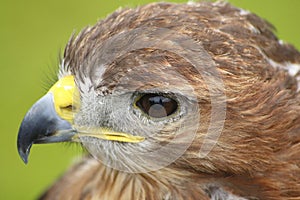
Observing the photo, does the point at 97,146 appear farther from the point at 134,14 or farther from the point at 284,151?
the point at 284,151

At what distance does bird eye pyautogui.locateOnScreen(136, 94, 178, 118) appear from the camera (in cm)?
316

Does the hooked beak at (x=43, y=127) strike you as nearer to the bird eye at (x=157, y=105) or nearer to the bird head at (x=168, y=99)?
the bird head at (x=168, y=99)

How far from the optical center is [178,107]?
125 inches

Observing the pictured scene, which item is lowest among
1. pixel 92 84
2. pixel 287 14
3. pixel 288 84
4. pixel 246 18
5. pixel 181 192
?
pixel 181 192

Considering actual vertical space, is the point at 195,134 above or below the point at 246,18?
below

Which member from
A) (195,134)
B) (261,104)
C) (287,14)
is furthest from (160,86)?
(287,14)

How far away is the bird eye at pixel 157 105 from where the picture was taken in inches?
124

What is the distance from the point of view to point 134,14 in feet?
11.1

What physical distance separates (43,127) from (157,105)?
0.59 m

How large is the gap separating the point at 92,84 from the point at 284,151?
1.01 metres

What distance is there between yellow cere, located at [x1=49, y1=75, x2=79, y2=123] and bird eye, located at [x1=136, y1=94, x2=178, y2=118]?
1.13 ft

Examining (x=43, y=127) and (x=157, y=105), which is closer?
(x=157, y=105)

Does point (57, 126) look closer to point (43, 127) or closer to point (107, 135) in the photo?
point (43, 127)

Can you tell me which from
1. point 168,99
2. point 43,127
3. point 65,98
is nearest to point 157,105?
point 168,99
